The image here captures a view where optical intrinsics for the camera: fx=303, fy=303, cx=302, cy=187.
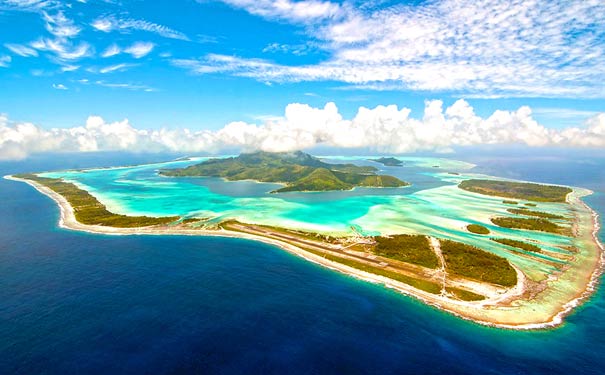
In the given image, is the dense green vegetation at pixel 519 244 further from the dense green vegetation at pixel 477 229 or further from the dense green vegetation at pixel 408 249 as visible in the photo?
the dense green vegetation at pixel 408 249

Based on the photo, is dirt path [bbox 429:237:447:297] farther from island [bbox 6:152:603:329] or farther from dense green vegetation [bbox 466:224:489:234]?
dense green vegetation [bbox 466:224:489:234]

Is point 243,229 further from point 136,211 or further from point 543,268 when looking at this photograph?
point 543,268

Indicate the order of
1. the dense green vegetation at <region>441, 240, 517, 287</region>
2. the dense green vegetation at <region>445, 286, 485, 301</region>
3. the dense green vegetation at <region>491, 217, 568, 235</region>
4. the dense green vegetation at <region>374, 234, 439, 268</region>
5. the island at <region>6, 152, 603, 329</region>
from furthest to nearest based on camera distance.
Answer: the dense green vegetation at <region>491, 217, 568, 235</region>, the dense green vegetation at <region>374, 234, 439, 268</region>, the dense green vegetation at <region>441, 240, 517, 287</region>, the dense green vegetation at <region>445, 286, 485, 301</region>, the island at <region>6, 152, 603, 329</region>

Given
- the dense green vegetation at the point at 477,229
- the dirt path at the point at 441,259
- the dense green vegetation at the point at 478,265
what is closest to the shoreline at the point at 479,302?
the dense green vegetation at the point at 478,265

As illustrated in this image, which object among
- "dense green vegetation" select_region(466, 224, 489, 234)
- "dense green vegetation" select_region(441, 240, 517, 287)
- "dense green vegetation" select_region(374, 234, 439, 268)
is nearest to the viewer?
"dense green vegetation" select_region(441, 240, 517, 287)

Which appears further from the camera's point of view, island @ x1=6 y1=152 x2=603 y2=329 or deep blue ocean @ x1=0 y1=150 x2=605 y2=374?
island @ x1=6 y1=152 x2=603 y2=329

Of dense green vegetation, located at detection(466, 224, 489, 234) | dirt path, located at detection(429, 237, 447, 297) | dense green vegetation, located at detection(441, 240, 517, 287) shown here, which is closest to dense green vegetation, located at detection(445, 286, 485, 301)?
dirt path, located at detection(429, 237, 447, 297)
